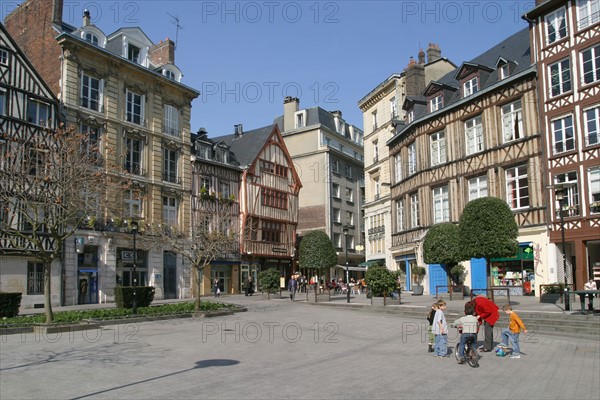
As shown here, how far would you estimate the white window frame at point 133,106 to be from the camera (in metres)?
35.9

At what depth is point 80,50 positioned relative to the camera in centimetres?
3288

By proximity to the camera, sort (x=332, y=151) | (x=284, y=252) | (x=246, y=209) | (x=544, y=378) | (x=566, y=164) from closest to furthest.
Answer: (x=544, y=378) → (x=566, y=164) → (x=246, y=209) → (x=284, y=252) → (x=332, y=151)

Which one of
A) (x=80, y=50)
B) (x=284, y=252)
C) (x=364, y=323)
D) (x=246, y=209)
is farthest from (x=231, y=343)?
(x=284, y=252)

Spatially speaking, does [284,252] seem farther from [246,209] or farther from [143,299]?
[143,299]

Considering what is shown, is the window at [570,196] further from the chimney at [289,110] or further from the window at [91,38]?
the chimney at [289,110]

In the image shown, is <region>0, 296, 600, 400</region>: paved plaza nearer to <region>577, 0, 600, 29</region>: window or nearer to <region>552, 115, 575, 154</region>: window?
<region>552, 115, 575, 154</region>: window

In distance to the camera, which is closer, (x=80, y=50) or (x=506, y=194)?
(x=506, y=194)

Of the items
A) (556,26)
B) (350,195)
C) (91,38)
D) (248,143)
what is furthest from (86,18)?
(350,195)

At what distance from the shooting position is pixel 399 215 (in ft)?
135

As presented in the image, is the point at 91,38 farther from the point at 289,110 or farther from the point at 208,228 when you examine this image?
the point at 289,110

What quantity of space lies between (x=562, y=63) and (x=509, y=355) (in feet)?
64.4

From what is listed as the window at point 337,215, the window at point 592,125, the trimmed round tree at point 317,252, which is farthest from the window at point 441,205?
the window at point 337,215

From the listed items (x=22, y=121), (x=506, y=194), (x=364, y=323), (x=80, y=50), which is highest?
(x=80, y=50)

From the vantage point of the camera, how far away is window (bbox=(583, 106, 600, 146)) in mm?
25859
